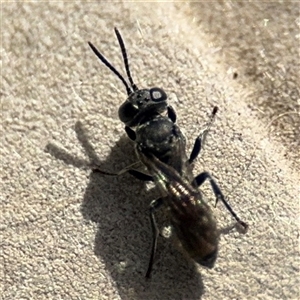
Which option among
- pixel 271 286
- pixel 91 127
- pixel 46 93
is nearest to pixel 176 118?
pixel 91 127

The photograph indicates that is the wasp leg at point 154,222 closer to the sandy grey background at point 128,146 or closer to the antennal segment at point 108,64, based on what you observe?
the sandy grey background at point 128,146

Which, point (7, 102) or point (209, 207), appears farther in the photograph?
point (7, 102)

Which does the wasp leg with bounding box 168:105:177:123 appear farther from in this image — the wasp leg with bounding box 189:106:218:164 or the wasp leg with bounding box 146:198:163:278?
the wasp leg with bounding box 146:198:163:278

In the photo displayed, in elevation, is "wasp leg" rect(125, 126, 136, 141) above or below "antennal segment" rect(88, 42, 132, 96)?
below

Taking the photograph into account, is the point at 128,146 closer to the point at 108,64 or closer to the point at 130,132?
the point at 130,132

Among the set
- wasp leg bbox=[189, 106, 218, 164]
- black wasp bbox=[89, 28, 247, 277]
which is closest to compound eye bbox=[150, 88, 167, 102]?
black wasp bbox=[89, 28, 247, 277]

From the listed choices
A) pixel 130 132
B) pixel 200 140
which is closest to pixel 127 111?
pixel 130 132

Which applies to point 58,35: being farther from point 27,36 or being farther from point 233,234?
point 233,234
